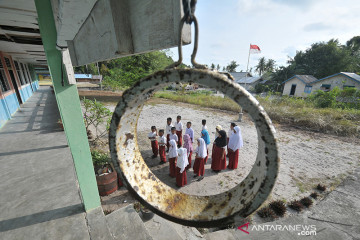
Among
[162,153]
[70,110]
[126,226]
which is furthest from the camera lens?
[162,153]

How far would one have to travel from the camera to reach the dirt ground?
14.8ft

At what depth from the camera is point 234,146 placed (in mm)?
5402

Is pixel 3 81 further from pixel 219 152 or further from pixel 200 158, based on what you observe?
pixel 219 152

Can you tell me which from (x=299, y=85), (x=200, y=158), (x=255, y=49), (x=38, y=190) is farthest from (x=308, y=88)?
(x=38, y=190)

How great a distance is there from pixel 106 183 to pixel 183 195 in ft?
11.8

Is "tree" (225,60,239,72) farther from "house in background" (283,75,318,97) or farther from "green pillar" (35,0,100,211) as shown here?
"green pillar" (35,0,100,211)

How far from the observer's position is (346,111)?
34.2 feet

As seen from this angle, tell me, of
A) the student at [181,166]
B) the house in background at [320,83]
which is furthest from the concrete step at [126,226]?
the house in background at [320,83]

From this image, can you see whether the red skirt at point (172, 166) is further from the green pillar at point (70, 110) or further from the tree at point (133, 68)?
the tree at point (133, 68)

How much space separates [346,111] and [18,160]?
1693cm

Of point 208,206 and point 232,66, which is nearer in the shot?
point 208,206

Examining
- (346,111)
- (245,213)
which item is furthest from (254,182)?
(346,111)

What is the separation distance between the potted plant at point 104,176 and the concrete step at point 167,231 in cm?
139

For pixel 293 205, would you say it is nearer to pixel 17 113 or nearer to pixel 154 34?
pixel 154 34
